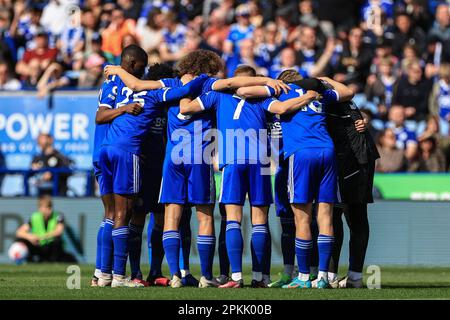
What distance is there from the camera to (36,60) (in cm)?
2348

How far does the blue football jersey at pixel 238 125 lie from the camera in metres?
12.7

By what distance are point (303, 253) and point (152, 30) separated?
12.1 meters

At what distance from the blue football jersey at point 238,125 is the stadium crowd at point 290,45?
7.96 metres

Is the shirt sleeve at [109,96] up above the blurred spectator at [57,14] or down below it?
below

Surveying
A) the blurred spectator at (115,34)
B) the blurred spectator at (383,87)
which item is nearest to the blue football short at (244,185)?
the blurred spectator at (383,87)

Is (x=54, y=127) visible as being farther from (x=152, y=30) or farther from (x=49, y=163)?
(x=152, y=30)

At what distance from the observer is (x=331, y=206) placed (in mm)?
12656

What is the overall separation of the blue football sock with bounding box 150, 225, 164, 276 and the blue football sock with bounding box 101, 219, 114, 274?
735mm

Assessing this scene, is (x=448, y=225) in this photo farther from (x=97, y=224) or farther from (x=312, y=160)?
(x=312, y=160)

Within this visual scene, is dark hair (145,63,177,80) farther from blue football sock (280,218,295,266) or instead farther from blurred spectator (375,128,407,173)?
blurred spectator (375,128,407,173)

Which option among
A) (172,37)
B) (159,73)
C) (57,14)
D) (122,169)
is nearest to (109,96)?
(159,73)

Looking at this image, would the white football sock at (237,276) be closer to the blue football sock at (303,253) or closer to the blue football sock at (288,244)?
the blue football sock at (303,253)

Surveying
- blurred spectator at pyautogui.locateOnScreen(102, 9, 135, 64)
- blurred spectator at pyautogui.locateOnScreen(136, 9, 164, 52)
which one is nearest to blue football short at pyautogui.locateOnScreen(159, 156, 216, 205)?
blurred spectator at pyautogui.locateOnScreen(102, 9, 135, 64)

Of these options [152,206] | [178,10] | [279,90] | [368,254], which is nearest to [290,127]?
[279,90]
